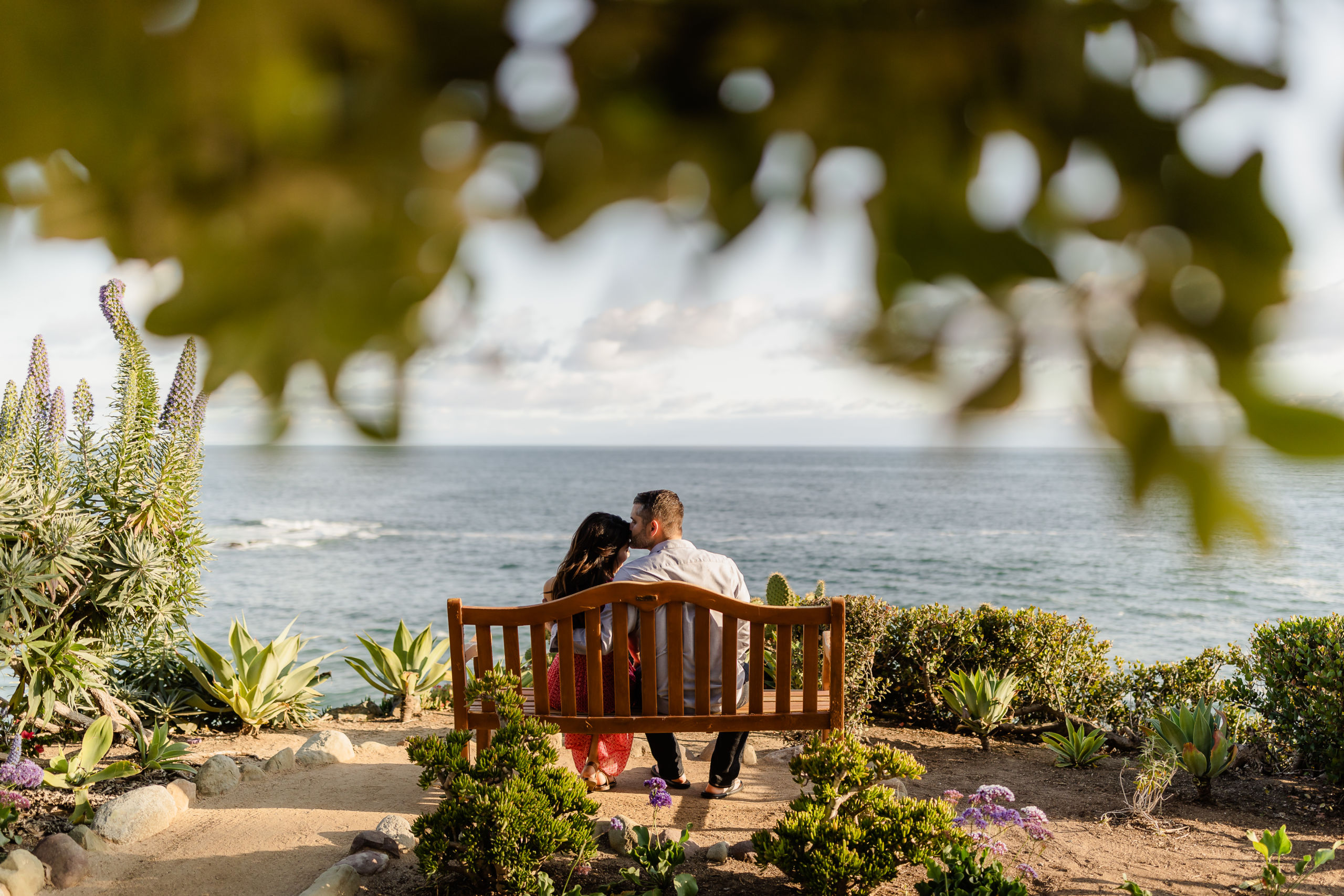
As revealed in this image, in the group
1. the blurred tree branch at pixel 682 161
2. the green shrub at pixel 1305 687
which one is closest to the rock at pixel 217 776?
the blurred tree branch at pixel 682 161

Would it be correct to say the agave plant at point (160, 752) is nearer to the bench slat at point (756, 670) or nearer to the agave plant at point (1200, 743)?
the bench slat at point (756, 670)

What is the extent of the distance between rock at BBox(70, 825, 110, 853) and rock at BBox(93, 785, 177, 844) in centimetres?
3

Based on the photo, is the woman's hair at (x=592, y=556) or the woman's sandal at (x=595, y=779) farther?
the woman's sandal at (x=595, y=779)

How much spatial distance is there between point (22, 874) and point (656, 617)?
2.48 meters

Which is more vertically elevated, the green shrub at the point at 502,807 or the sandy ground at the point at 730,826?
the green shrub at the point at 502,807

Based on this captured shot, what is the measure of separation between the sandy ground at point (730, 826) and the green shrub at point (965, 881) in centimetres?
39

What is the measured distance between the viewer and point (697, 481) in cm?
7400

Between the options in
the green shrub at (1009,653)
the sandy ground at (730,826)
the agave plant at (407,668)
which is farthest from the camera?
the agave plant at (407,668)

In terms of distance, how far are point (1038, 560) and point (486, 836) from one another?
4115cm

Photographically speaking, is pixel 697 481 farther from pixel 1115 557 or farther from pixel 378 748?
pixel 378 748

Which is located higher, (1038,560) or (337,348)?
(337,348)

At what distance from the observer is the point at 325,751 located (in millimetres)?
4684

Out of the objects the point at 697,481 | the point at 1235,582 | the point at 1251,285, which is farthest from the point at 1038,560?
the point at 1251,285

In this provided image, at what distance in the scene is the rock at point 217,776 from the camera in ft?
13.9
